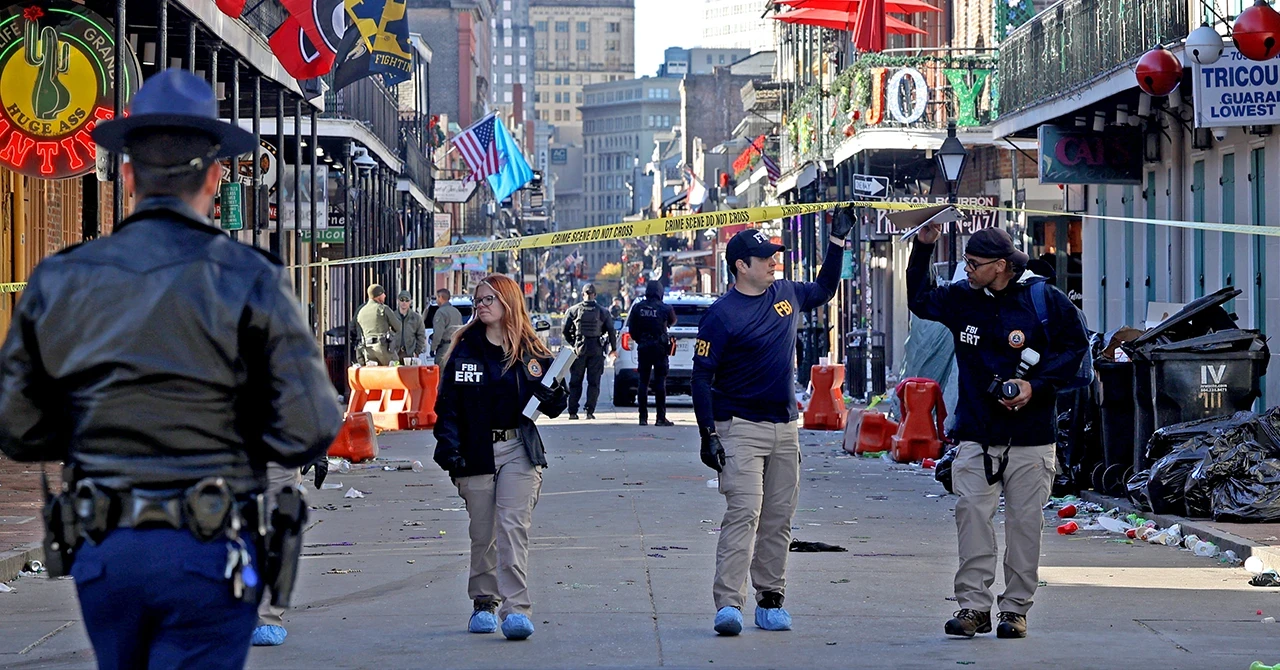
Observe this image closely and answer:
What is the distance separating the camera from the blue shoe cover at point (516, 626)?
7.77 metres

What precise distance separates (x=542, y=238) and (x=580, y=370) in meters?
13.5

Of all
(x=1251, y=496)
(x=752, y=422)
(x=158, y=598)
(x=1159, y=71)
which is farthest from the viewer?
(x=1159, y=71)

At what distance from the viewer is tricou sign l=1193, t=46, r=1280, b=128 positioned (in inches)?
566

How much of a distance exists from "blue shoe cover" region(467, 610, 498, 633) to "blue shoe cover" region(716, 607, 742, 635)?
972mm

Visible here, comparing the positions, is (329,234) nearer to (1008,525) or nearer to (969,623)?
(1008,525)

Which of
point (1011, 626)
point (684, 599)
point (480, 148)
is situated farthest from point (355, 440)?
point (480, 148)

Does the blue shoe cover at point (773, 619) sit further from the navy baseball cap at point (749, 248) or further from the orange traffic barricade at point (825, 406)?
the orange traffic barricade at point (825, 406)

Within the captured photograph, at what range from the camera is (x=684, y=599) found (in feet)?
29.6

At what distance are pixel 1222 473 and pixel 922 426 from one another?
614cm

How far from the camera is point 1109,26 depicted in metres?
18.7

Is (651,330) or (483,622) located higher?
(651,330)

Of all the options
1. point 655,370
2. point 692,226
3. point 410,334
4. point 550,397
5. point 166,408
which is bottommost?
point 655,370

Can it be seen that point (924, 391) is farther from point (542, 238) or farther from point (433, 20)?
point (433, 20)

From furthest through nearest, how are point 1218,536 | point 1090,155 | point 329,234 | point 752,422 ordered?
point 329,234 < point 1090,155 < point 1218,536 < point 752,422
